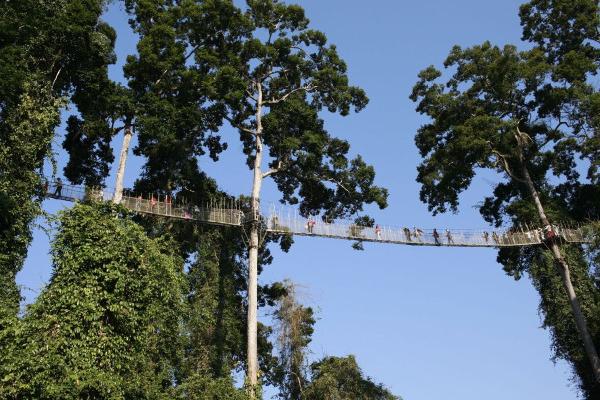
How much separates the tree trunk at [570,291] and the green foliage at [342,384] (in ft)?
21.8

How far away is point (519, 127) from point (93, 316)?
65.6ft

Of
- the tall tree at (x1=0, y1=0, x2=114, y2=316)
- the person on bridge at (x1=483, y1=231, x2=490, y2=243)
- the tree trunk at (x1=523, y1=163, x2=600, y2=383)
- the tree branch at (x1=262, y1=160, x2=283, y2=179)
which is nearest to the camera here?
the tall tree at (x1=0, y1=0, x2=114, y2=316)

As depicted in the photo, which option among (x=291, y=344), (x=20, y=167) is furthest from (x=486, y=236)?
(x=20, y=167)

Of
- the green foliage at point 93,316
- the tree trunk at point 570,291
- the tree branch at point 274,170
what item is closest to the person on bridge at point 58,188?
the green foliage at point 93,316

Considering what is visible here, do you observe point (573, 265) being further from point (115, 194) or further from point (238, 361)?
point (115, 194)

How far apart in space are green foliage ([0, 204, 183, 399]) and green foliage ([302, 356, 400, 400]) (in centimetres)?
904

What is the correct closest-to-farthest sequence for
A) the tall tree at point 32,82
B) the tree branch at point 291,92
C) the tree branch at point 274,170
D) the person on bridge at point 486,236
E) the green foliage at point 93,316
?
1. the green foliage at point 93,316
2. the tall tree at point 32,82
3. the tree branch at point 274,170
4. the tree branch at point 291,92
5. the person on bridge at point 486,236

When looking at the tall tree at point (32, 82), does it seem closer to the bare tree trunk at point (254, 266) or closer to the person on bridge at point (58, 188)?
the person on bridge at point (58, 188)

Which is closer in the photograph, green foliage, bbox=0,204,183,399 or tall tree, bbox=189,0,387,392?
green foliage, bbox=0,204,183,399

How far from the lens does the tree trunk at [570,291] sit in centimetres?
2234

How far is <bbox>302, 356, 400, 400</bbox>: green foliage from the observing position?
22.7m

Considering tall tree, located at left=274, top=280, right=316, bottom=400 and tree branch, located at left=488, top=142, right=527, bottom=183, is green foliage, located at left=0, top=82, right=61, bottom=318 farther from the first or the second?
tree branch, located at left=488, top=142, right=527, bottom=183


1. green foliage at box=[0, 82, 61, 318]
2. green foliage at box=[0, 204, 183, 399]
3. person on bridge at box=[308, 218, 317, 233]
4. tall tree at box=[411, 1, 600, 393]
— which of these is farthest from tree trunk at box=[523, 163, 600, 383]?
green foliage at box=[0, 82, 61, 318]

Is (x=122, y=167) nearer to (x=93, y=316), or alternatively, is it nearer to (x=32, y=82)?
(x=32, y=82)
